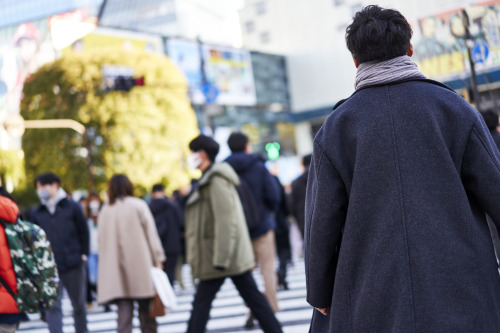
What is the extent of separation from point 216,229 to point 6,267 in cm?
169

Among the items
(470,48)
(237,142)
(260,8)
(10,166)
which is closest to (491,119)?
(237,142)

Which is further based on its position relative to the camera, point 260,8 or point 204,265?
point 260,8

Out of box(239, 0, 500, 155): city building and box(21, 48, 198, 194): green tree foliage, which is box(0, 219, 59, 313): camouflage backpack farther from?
box(239, 0, 500, 155): city building

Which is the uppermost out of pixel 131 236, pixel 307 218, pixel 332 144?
pixel 332 144

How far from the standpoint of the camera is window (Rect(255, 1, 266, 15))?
7194 centimetres

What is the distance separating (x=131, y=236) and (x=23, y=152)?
29.3 m

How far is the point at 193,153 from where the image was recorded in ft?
19.4

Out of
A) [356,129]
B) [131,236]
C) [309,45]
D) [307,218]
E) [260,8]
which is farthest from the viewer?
[260,8]

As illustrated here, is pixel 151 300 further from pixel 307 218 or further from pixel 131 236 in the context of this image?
pixel 307 218

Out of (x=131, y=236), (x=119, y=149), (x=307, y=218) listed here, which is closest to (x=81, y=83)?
(x=119, y=149)

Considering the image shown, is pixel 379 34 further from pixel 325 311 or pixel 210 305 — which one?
pixel 210 305

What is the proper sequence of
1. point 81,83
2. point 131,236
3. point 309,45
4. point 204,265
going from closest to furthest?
point 204,265, point 131,236, point 81,83, point 309,45

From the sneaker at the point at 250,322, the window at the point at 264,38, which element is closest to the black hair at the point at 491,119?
the sneaker at the point at 250,322

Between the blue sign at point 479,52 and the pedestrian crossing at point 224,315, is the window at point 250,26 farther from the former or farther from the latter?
the pedestrian crossing at point 224,315
